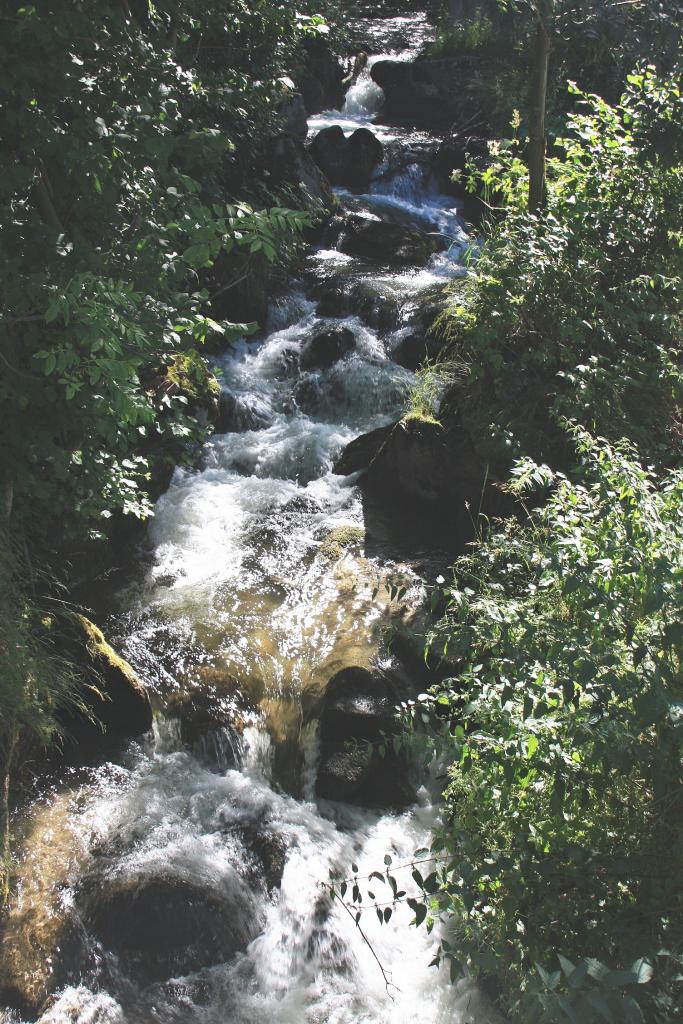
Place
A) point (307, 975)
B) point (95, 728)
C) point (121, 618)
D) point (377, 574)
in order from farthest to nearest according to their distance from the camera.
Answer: point (377, 574) → point (121, 618) → point (95, 728) → point (307, 975)

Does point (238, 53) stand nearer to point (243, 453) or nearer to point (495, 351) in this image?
point (243, 453)

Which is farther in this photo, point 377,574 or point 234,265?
point 234,265

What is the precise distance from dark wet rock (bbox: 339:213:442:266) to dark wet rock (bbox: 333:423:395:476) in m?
4.34

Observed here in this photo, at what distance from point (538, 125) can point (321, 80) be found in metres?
13.0

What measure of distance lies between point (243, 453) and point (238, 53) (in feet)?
18.0

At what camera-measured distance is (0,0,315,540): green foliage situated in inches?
128

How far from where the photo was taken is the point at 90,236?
4.06 metres

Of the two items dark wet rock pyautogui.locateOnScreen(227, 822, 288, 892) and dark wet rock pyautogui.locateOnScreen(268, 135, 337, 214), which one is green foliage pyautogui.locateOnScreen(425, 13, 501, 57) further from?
dark wet rock pyautogui.locateOnScreen(227, 822, 288, 892)

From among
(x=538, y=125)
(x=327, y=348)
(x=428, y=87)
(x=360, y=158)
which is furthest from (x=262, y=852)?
(x=428, y=87)

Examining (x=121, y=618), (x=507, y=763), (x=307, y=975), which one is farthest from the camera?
(x=121, y=618)

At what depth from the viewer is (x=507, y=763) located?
101 inches

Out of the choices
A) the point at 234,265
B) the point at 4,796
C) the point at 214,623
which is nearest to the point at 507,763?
the point at 4,796

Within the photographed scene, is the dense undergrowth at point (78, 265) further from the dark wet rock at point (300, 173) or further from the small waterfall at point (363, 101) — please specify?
the small waterfall at point (363, 101)

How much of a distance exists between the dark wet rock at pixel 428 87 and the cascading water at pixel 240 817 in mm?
12147
